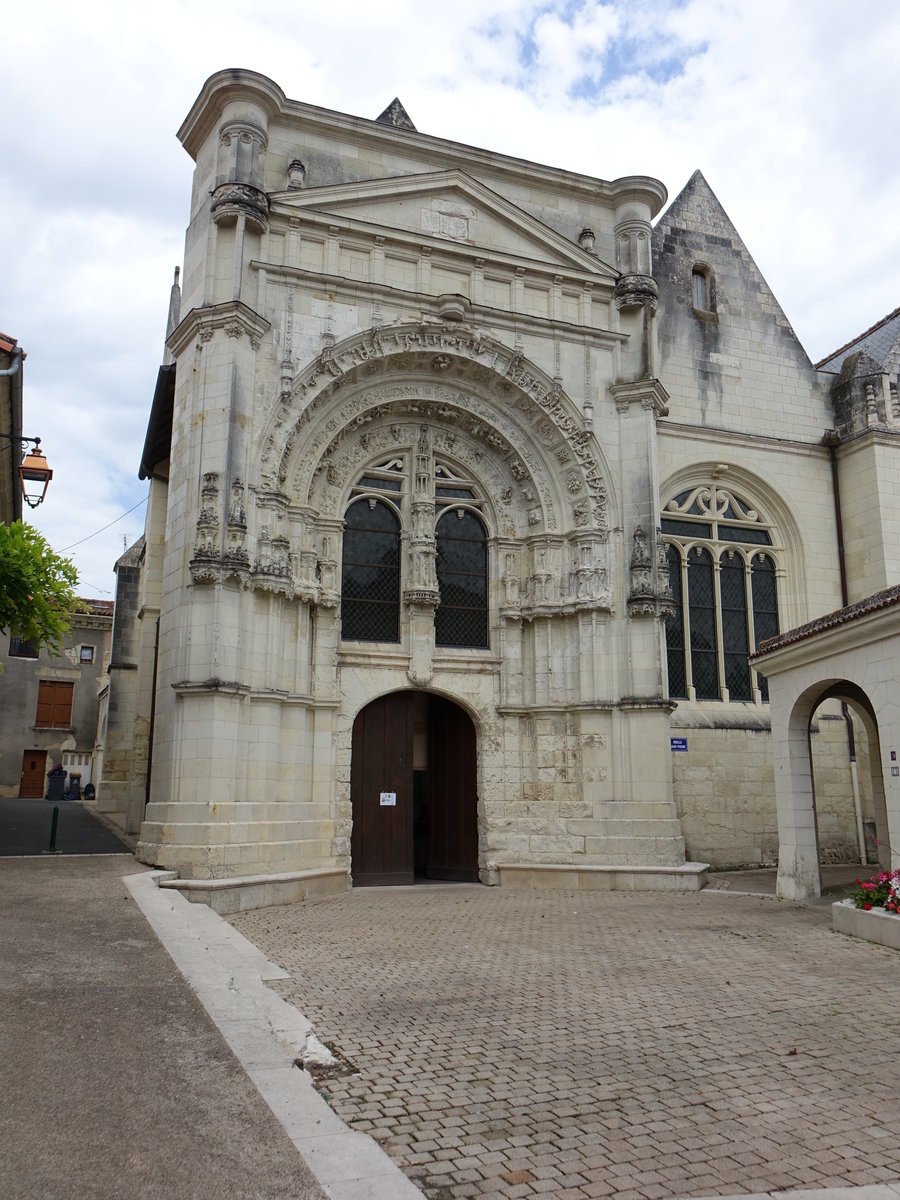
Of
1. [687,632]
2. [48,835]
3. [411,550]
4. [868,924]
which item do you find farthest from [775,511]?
[48,835]

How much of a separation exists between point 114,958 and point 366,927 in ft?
12.7

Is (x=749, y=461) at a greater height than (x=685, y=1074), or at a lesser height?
greater

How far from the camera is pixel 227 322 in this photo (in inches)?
556

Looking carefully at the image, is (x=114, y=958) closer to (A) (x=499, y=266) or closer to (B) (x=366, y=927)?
(B) (x=366, y=927)

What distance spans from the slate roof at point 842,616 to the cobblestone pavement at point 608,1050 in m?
3.61

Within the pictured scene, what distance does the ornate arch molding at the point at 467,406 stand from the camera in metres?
15.3

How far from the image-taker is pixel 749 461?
19.5m

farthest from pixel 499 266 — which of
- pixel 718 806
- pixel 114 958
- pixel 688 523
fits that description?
pixel 114 958

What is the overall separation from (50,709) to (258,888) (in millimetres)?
27780

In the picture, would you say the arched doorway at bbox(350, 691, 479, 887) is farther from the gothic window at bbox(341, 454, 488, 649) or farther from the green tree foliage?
the green tree foliage

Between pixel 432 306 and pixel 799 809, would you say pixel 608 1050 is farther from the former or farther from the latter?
pixel 432 306

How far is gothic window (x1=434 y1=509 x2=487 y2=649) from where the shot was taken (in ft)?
54.0

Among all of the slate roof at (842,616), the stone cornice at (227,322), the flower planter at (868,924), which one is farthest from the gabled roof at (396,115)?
the flower planter at (868,924)

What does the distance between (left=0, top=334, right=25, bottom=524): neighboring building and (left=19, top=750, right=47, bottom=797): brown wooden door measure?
18733 millimetres
